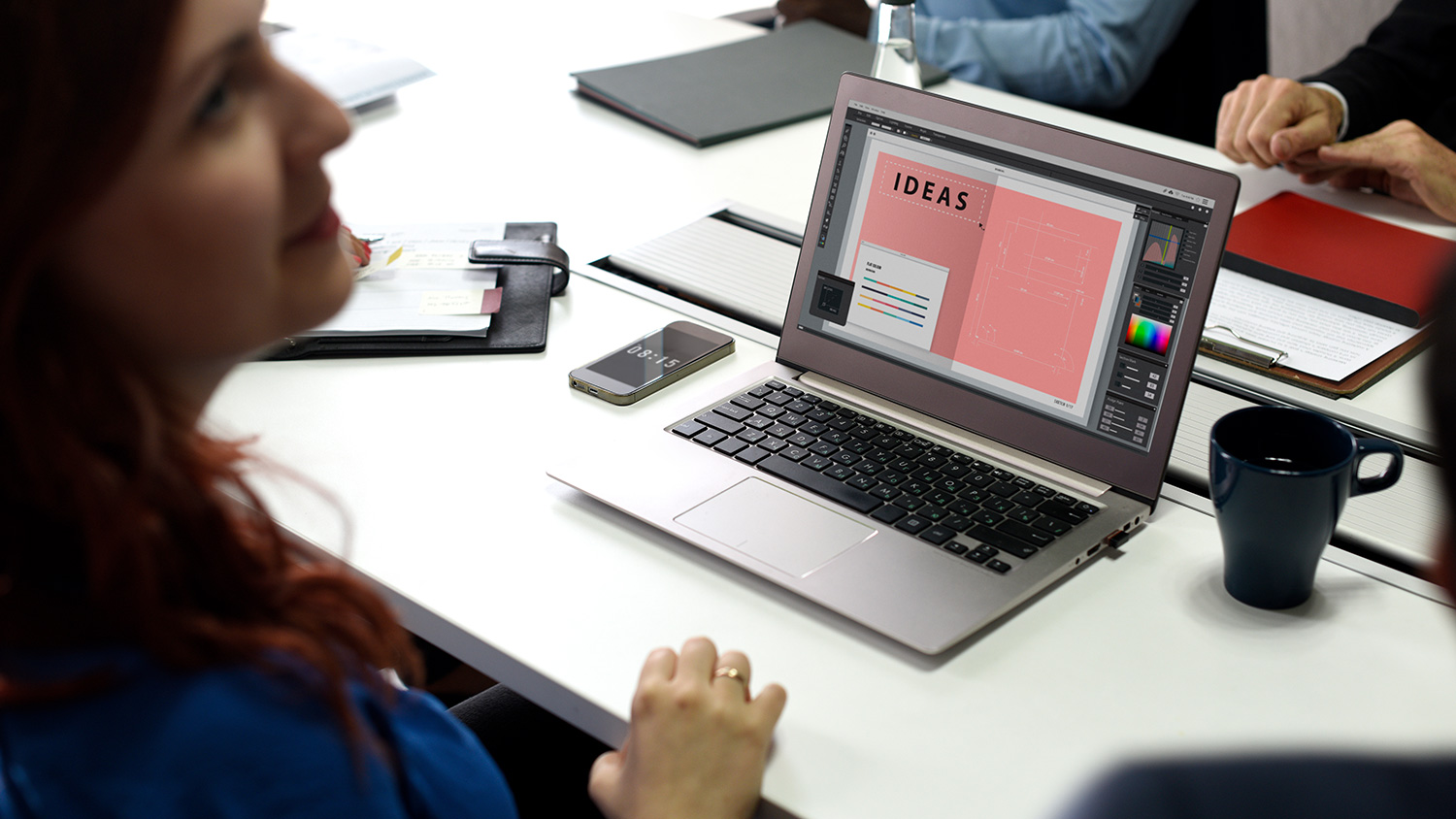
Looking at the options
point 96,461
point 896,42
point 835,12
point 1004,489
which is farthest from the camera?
point 835,12

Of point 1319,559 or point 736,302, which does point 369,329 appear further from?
point 1319,559

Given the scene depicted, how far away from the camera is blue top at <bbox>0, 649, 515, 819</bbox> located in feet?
1.61

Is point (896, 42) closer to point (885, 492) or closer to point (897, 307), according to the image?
point (897, 307)

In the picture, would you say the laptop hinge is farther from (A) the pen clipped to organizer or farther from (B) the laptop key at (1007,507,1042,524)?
(A) the pen clipped to organizer

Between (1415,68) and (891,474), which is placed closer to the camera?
(891,474)

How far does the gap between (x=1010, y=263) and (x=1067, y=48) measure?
1.47 m

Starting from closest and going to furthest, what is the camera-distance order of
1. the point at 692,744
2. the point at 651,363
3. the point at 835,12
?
the point at 692,744
the point at 651,363
the point at 835,12

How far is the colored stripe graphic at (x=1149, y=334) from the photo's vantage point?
92cm

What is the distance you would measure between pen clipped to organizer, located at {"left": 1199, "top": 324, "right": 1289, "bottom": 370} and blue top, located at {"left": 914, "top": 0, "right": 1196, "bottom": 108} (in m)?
1.20

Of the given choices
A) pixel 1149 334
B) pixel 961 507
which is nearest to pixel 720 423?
pixel 961 507

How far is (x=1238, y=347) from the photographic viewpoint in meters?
1.18

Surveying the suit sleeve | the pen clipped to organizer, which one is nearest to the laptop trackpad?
the pen clipped to organizer

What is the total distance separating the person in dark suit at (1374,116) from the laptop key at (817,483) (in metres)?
0.96

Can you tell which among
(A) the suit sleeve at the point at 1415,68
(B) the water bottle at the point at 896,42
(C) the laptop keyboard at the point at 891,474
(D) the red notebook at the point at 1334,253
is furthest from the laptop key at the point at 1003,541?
(A) the suit sleeve at the point at 1415,68
